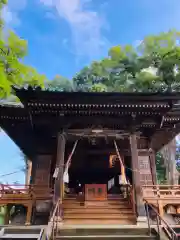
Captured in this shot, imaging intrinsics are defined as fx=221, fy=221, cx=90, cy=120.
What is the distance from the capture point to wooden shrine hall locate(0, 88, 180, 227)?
8734mm

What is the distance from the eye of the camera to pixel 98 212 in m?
8.59

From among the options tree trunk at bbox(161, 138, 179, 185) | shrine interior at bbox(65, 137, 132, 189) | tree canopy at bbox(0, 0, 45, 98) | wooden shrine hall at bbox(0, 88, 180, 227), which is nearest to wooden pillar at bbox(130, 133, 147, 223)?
wooden shrine hall at bbox(0, 88, 180, 227)

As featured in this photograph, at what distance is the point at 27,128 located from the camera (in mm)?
11375

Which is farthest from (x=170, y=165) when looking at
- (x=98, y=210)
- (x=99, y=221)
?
(x=99, y=221)

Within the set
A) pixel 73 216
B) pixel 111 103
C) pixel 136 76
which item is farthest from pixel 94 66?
pixel 73 216

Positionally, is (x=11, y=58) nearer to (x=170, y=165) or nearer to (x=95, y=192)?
(x=95, y=192)

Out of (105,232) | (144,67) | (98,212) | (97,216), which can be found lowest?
(105,232)

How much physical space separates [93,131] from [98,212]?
334 centimetres

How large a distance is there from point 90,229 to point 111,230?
0.65 meters

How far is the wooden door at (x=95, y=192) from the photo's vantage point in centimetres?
1008

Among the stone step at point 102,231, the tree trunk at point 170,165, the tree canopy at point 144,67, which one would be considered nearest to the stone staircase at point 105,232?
the stone step at point 102,231

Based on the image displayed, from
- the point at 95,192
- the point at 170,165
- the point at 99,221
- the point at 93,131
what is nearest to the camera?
the point at 99,221

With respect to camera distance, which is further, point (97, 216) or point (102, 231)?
point (97, 216)

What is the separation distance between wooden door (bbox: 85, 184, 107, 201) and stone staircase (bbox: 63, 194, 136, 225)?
0.52 metres
